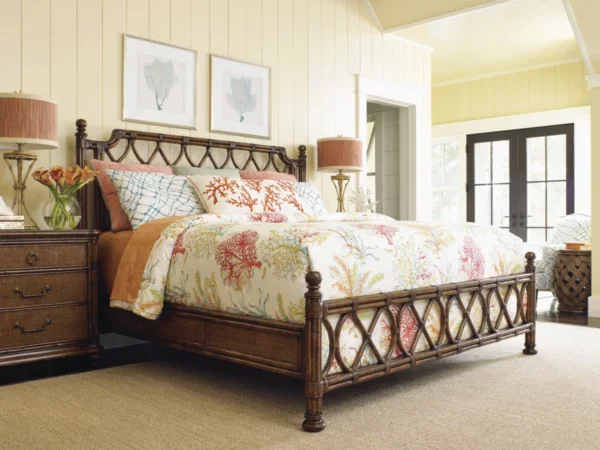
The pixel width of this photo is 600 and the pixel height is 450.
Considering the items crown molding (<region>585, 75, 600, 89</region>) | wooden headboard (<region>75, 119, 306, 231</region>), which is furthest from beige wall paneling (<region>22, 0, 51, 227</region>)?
crown molding (<region>585, 75, 600, 89</region>)

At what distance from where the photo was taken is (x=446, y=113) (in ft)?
26.3

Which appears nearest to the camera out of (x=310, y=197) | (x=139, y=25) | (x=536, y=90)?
(x=139, y=25)

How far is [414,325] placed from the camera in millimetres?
2594

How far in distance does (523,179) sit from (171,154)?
4.75 metres

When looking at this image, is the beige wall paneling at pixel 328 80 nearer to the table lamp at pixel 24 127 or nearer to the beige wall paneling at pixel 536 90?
the table lamp at pixel 24 127

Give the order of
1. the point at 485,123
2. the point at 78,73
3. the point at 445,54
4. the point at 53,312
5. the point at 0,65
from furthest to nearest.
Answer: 1. the point at 485,123
2. the point at 445,54
3. the point at 78,73
4. the point at 0,65
5. the point at 53,312

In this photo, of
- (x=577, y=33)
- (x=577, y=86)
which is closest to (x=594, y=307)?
(x=577, y=33)

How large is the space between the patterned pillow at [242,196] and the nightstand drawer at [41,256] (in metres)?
0.75

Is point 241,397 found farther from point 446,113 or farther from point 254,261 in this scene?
point 446,113

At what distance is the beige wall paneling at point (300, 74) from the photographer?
488 centimetres

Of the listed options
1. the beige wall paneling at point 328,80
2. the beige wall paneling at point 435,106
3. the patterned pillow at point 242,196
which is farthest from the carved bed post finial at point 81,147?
the beige wall paneling at point 435,106

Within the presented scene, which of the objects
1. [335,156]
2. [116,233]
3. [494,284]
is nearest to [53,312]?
[116,233]

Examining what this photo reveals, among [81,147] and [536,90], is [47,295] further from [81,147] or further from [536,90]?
[536,90]

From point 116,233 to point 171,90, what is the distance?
3.74ft
